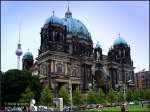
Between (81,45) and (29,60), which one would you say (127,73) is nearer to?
(81,45)

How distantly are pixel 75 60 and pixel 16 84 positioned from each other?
A: 71.4 ft

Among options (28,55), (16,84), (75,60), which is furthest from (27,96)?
(28,55)

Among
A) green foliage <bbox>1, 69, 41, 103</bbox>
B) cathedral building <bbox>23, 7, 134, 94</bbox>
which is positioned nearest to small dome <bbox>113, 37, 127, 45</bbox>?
cathedral building <bbox>23, 7, 134, 94</bbox>

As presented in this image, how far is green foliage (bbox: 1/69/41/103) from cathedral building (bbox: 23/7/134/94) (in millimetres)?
5883

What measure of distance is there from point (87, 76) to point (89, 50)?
33.6 feet

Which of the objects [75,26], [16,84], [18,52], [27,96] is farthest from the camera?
[18,52]

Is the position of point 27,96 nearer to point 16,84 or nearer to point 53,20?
point 16,84

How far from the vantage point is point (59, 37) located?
92.1 meters

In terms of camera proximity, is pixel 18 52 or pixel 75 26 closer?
pixel 75 26

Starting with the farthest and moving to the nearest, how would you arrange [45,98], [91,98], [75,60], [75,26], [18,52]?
[18,52], [75,26], [75,60], [91,98], [45,98]

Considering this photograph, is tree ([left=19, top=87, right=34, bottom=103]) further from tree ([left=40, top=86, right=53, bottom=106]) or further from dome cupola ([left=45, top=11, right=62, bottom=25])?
dome cupola ([left=45, top=11, right=62, bottom=25])

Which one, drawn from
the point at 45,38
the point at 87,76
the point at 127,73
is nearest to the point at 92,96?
the point at 87,76

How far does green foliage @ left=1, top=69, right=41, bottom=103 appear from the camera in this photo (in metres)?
78.9

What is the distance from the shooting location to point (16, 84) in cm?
8006
